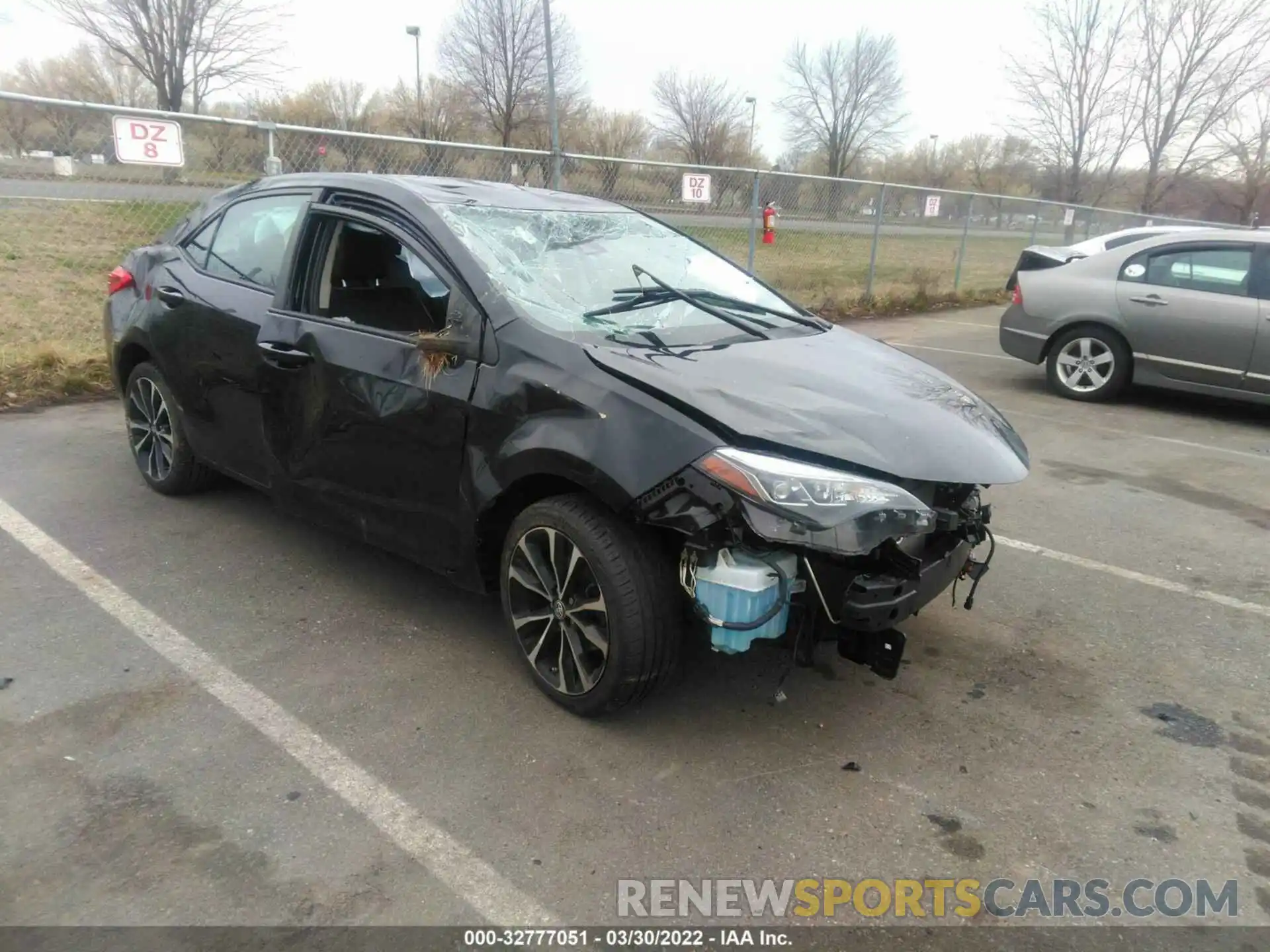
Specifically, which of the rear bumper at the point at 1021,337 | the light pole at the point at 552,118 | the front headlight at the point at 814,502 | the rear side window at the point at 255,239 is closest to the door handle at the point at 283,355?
the rear side window at the point at 255,239

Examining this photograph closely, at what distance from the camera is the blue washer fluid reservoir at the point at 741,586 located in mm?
2529

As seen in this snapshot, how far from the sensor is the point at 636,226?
4.05 metres

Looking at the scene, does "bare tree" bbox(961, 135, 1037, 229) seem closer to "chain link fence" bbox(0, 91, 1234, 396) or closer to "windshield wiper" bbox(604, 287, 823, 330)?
"chain link fence" bbox(0, 91, 1234, 396)

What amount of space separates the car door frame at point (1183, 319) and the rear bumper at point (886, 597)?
5.93 metres

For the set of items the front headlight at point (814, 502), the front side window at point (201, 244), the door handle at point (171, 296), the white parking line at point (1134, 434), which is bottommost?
the white parking line at point (1134, 434)

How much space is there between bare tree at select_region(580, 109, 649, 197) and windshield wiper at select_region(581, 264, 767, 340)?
2770cm

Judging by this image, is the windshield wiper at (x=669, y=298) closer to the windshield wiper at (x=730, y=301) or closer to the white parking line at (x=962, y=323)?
the windshield wiper at (x=730, y=301)

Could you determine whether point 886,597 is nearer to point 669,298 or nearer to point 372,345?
point 669,298

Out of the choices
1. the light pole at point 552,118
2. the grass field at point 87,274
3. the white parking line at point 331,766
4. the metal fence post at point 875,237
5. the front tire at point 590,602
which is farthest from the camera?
the metal fence post at point 875,237

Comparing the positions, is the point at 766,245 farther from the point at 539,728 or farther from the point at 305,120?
the point at 305,120

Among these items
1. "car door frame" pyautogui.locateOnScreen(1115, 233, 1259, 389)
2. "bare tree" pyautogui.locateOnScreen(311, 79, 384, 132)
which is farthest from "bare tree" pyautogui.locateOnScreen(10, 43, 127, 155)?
"car door frame" pyautogui.locateOnScreen(1115, 233, 1259, 389)

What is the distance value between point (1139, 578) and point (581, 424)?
3.10 meters

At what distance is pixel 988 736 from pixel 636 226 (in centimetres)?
256

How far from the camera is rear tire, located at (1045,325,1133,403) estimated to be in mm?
7816
